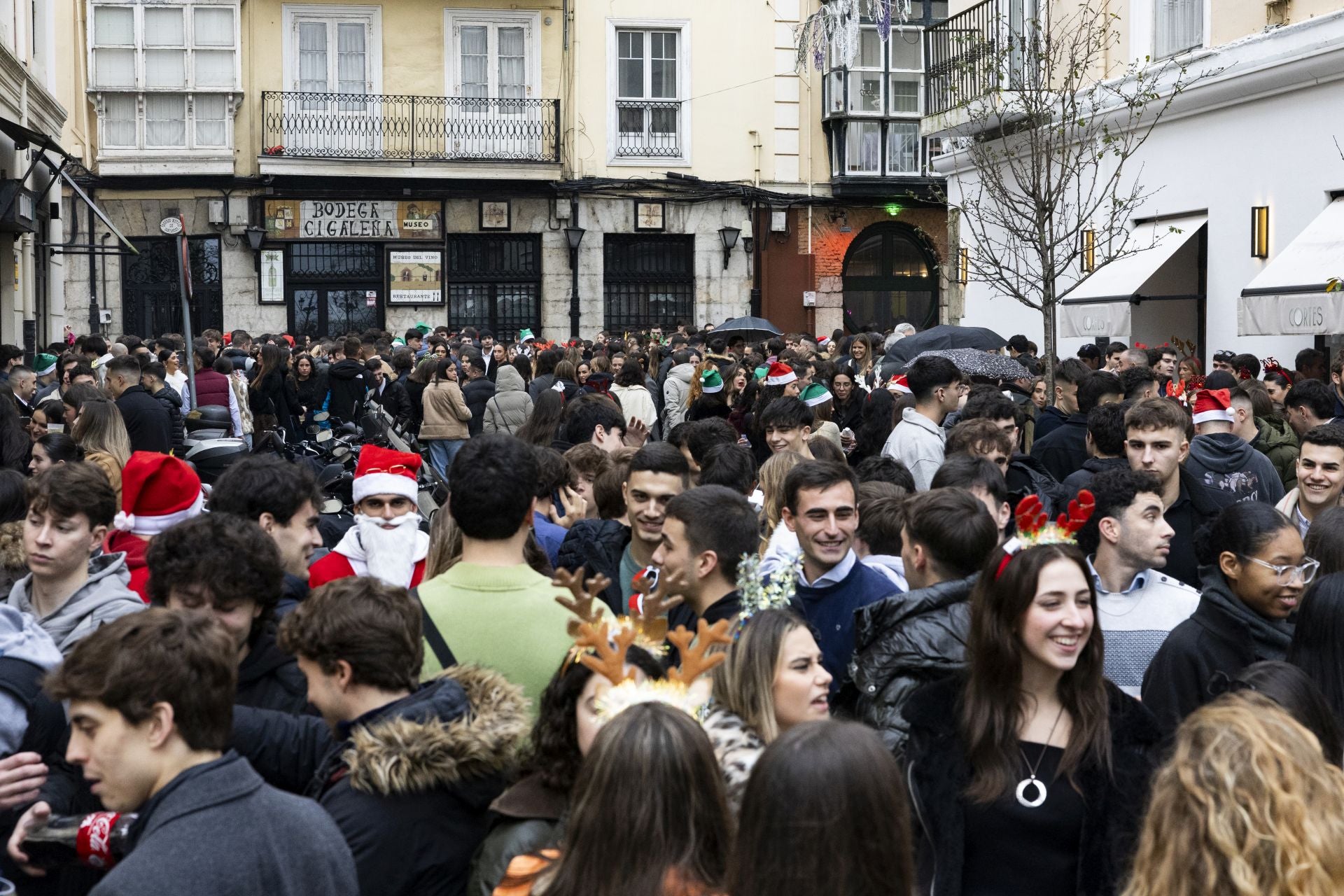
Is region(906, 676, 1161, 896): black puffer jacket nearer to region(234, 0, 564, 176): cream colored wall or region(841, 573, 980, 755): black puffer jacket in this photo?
region(841, 573, 980, 755): black puffer jacket

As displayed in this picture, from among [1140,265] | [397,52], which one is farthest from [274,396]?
[397,52]

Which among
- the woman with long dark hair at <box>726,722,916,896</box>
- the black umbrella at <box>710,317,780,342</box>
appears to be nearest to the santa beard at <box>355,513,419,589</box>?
the woman with long dark hair at <box>726,722,916,896</box>

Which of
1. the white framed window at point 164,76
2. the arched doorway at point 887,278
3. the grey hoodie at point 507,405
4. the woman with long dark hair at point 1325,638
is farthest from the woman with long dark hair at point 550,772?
the arched doorway at point 887,278

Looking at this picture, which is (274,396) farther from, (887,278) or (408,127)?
(887,278)

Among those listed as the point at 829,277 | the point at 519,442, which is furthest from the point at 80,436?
the point at 829,277

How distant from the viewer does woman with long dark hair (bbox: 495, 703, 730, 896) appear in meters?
2.74

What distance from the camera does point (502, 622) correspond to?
14.0 feet

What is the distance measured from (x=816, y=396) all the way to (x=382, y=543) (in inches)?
185

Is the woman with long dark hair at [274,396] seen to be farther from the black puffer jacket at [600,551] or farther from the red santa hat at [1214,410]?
the red santa hat at [1214,410]

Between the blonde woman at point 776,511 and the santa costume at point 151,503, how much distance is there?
2116 millimetres

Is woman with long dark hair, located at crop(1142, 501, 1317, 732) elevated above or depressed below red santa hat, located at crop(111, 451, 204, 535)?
below

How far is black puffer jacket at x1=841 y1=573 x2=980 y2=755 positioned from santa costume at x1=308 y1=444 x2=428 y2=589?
1871mm

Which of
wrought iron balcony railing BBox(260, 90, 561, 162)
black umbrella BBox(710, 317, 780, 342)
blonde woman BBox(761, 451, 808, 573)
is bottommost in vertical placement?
blonde woman BBox(761, 451, 808, 573)

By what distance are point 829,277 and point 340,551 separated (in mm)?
24494
